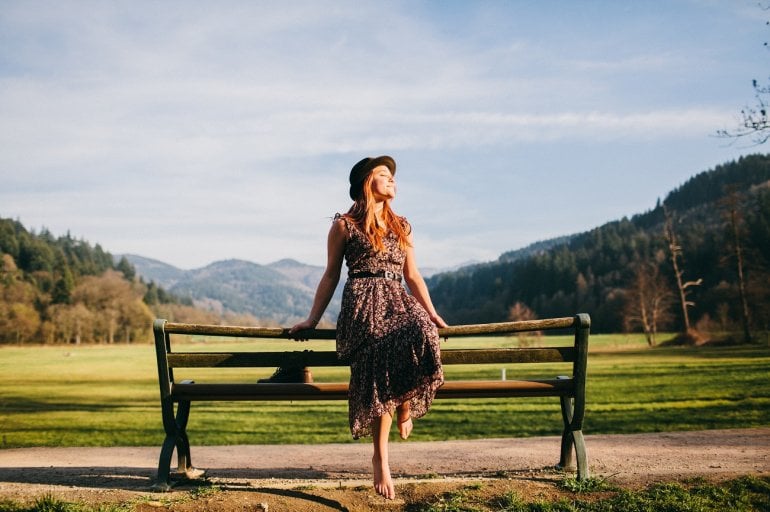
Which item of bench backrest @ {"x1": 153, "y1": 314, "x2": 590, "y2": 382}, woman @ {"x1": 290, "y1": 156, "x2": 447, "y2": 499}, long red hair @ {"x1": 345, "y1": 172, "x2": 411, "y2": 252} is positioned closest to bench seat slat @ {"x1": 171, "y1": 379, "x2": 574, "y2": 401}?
bench backrest @ {"x1": 153, "y1": 314, "x2": 590, "y2": 382}

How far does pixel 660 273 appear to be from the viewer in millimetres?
90250

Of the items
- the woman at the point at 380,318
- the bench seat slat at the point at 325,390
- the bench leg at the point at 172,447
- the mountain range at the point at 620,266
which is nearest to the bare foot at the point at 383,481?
the woman at the point at 380,318

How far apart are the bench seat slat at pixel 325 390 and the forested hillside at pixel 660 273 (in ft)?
155

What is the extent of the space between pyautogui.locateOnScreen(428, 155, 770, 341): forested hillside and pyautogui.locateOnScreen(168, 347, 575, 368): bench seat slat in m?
47.2

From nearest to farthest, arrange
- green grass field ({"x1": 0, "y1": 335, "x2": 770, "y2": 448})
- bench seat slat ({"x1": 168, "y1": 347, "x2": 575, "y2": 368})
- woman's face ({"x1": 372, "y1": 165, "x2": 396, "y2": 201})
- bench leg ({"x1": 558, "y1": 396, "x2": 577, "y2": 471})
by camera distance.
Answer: bench seat slat ({"x1": 168, "y1": 347, "x2": 575, "y2": 368}), woman's face ({"x1": 372, "y1": 165, "x2": 396, "y2": 201}), bench leg ({"x1": 558, "y1": 396, "x2": 577, "y2": 471}), green grass field ({"x1": 0, "y1": 335, "x2": 770, "y2": 448})

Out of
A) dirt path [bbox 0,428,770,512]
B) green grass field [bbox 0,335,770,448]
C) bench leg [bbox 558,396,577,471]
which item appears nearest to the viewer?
dirt path [bbox 0,428,770,512]

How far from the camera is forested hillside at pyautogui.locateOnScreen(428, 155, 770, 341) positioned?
2140 inches

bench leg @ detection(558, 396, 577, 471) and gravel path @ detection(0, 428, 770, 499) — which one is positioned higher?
bench leg @ detection(558, 396, 577, 471)

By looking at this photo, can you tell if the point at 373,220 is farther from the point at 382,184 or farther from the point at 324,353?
the point at 324,353

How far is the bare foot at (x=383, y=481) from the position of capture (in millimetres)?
4730

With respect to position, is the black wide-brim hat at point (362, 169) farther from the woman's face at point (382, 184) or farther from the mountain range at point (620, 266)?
the mountain range at point (620, 266)

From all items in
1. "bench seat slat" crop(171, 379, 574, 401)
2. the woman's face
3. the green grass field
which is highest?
the woman's face

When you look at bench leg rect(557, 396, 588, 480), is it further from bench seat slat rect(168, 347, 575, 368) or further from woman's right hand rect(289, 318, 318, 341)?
woman's right hand rect(289, 318, 318, 341)

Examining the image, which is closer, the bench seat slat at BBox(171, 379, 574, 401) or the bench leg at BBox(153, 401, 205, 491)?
the bench seat slat at BBox(171, 379, 574, 401)
